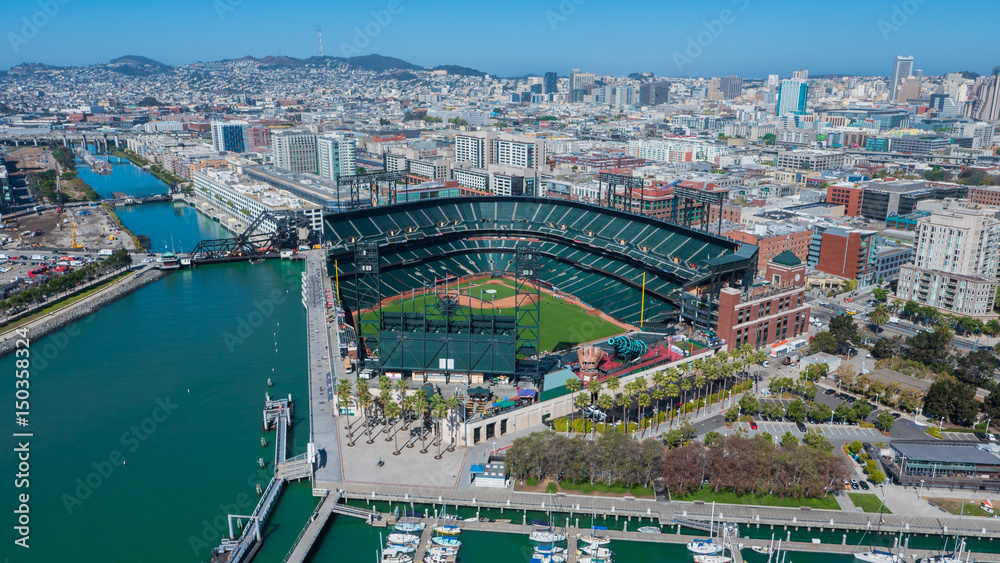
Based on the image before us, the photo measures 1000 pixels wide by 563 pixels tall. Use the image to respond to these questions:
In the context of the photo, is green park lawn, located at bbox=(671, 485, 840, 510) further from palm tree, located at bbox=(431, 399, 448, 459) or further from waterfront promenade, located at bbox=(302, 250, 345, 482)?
waterfront promenade, located at bbox=(302, 250, 345, 482)

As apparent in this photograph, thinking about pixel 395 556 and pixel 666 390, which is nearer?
pixel 395 556

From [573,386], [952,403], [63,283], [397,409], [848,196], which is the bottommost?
[952,403]

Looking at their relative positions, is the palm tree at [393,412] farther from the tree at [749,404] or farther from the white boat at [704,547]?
the tree at [749,404]

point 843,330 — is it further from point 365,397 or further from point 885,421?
point 365,397

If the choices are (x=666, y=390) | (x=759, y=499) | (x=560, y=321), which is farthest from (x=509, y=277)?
(x=759, y=499)

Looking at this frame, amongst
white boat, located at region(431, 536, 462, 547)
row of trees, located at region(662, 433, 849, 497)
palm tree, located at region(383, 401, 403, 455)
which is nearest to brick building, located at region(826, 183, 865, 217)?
row of trees, located at region(662, 433, 849, 497)

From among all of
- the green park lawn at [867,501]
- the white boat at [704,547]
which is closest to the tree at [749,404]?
the green park lawn at [867,501]

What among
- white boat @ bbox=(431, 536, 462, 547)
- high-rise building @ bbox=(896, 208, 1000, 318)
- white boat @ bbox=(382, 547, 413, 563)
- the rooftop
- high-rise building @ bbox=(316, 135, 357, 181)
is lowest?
white boat @ bbox=(382, 547, 413, 563)
